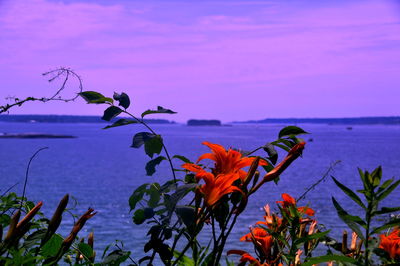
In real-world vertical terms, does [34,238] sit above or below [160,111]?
below

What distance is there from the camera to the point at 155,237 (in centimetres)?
109

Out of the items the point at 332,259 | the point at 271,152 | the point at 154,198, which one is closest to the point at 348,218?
the point at 332,259

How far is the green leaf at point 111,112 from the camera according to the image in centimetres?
126

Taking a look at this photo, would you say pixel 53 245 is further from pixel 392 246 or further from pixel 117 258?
pixel 392 246

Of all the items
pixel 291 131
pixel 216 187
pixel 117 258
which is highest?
pixel 291 131

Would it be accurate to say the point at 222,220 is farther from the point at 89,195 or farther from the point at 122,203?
the point at 89,195

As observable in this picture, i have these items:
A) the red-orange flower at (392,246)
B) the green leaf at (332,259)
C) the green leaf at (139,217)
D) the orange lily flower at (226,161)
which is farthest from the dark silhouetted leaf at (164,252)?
the red-orange flower at (392,246)

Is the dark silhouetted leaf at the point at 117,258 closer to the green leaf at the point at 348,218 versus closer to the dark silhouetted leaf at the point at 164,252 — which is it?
the dark silhouetted leaf at the point at 164,252

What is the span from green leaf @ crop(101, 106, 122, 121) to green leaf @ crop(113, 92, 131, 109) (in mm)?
25

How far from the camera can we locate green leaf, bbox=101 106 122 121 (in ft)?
4.13

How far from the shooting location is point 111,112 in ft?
4.17

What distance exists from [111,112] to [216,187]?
1.43 feet

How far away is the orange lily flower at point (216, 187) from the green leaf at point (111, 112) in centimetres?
38

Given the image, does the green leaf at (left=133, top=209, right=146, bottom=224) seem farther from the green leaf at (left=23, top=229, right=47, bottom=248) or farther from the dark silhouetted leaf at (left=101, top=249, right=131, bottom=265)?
the green leaf at (left=23, top=229, right=47, bottom=248)
